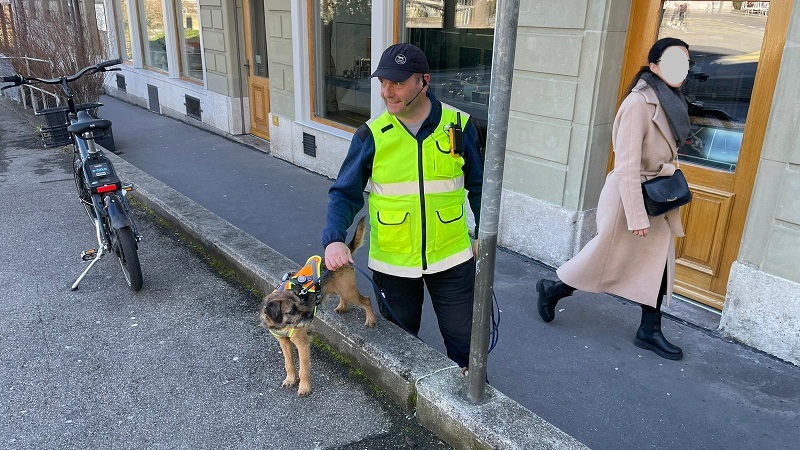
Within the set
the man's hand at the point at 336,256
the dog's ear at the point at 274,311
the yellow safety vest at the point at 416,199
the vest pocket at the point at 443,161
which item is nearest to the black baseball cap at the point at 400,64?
the yellow safety vest at the point at 416,199

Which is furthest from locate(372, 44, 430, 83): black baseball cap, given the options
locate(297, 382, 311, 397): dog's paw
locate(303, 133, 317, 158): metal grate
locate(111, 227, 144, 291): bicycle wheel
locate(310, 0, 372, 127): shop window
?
locate(303, 133, 317, 158): metal grate

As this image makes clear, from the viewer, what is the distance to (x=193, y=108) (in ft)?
36.8

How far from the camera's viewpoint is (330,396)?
325 centimetres

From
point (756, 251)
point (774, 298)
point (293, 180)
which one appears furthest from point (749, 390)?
point (293, 180)

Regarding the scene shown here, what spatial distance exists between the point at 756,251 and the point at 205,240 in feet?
13.5

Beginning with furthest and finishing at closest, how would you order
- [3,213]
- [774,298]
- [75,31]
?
[75,31] < [3,213] < [774,298]

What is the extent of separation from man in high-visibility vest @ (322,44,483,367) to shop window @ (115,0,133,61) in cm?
1331

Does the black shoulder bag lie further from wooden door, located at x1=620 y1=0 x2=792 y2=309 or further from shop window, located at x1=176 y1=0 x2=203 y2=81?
shop window, located at x1=176 y1=0 x2=203 y2=81

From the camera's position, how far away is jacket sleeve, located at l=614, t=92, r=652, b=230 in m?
3.44

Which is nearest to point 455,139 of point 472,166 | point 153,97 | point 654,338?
point 472,166

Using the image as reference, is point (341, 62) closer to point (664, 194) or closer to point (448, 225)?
point (664, 194)

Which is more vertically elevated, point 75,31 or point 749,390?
point 75,31

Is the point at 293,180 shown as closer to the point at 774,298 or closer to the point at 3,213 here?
the point at 3,213

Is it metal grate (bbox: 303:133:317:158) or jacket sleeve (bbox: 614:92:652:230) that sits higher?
jacket sleeve (bbox: 614:92:652:230)
